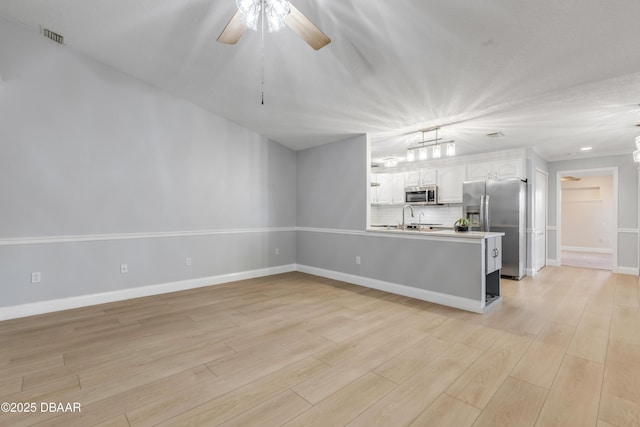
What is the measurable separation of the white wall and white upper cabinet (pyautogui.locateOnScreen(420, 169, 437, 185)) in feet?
20.6

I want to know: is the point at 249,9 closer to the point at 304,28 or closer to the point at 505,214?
the point at 304,28

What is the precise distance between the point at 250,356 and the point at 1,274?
3.10 metres

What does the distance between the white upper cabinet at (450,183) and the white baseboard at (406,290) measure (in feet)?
9.44

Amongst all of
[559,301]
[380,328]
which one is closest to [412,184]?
[559,301]

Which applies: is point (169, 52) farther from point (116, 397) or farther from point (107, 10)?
point (116, 397)

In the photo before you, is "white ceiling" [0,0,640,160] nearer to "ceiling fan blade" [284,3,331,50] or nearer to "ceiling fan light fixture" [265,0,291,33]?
"ceiling fan blade" [284,3,331,50]

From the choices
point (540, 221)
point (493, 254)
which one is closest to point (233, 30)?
point (493, 254)

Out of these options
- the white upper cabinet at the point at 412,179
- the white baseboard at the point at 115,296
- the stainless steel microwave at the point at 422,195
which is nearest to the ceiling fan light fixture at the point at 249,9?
the white baseboard at the point at 115,296

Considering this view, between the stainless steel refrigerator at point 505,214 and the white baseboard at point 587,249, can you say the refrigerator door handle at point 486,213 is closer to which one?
the stainless steel refrigerator at point 505,214

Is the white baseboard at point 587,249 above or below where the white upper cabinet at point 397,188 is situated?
below

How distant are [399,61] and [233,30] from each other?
1.55 meters

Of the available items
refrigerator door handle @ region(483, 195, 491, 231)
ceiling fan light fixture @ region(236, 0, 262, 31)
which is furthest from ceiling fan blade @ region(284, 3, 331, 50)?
refrigerator door handle @ region(483, 195, 491, 231)

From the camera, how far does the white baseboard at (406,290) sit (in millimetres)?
3496

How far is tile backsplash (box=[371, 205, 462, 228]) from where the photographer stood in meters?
6.54
